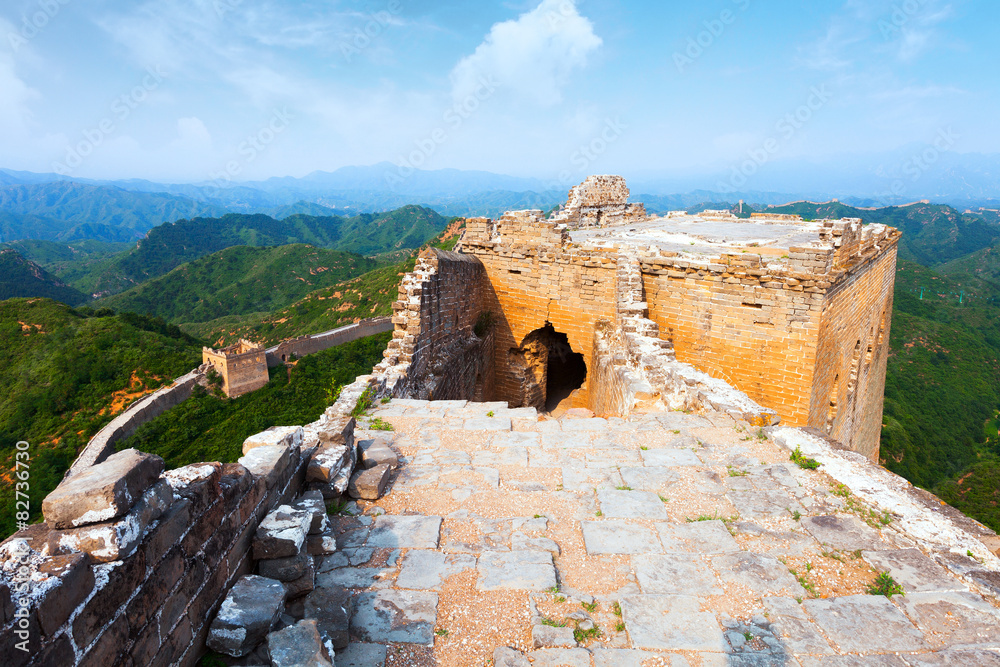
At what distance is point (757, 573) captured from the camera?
2.98 metres

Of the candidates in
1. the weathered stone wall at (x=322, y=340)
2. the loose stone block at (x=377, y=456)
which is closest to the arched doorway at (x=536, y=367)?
the loose stone block at (x=377, y=456)

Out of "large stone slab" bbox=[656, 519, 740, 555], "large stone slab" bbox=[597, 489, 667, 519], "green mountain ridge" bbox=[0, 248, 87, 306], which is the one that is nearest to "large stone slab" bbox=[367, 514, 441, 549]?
"large stone slab" bbox=[597, 489, 667, 519]

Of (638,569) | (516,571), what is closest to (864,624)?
(638,569)

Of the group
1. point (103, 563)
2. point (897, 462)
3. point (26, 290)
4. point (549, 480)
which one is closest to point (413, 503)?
point (549, 480)

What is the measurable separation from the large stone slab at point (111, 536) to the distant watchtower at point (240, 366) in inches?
1268

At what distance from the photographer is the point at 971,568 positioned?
288 cm

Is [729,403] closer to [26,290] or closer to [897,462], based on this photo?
[897,462]

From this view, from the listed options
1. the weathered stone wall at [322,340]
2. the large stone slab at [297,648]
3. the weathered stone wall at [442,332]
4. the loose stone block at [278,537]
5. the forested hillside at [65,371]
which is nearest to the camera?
the large stone slab at [297,648]

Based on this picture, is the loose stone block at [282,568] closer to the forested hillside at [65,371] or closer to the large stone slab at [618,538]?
the large stone slab at [618,538]

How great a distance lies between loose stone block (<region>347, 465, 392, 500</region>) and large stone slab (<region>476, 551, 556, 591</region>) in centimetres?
104

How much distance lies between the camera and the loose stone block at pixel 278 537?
2.74 metres

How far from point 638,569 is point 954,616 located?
1579 millimetres

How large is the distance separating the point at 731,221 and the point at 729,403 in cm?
1563

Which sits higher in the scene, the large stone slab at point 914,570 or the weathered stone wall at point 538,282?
the weathered stone wall at point 538,282
